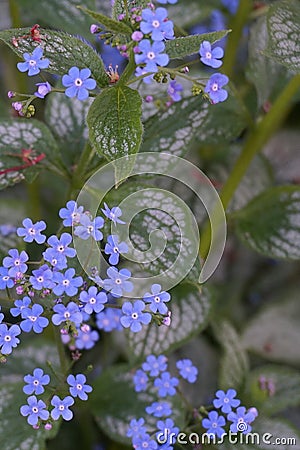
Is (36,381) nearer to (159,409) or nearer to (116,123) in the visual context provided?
(159,409)

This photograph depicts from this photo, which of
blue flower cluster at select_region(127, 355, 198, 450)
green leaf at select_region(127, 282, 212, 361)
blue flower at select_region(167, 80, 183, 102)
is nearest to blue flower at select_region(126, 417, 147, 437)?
blue flower cluster at select_region(127, 355, 198, 450)

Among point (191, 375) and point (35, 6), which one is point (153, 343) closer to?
point (191, 375)

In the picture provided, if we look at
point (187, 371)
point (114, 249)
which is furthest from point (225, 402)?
point (114, 249)

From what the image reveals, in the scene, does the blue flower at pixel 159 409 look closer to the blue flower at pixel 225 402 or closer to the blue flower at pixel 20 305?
the blue flower at pixel 225 402

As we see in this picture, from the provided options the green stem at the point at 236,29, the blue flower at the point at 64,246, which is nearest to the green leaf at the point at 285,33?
the green stem at the point at 236,29

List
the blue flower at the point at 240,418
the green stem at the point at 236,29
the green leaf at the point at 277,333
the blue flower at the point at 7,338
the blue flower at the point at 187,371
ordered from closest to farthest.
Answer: the blue flower at the point at 7,338 → the blue flower at the point at 240,418 → the blue flower at the point at 187,371 → the green stem at the point at 236,29 → the green leaf at the point at 277,333

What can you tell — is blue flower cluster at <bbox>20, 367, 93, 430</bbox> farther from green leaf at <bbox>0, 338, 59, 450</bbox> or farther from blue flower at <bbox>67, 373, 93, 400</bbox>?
green leaf at <bbox>0, 338, 59, 450</bbox>

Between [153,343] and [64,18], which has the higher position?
[64,18]

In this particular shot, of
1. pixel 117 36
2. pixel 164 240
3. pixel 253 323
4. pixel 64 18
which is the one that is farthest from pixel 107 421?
pixel 64 18
